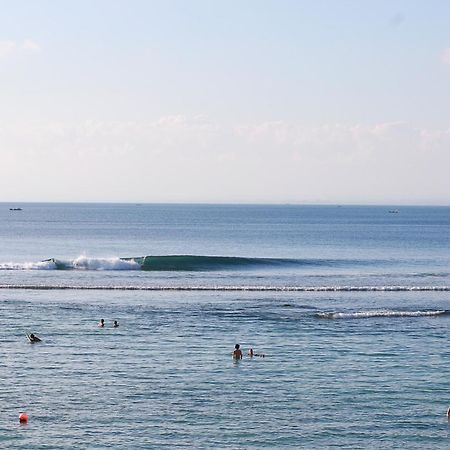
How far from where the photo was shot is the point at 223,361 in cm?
4006

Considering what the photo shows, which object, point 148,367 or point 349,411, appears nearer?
point 349,411

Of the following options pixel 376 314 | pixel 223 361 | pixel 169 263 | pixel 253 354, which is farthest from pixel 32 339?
pixel 169 263

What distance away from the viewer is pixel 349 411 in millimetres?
31922

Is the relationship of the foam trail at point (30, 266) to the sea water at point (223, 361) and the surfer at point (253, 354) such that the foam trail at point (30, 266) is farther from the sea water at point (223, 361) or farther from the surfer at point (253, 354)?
the surfer at point (253, 354)

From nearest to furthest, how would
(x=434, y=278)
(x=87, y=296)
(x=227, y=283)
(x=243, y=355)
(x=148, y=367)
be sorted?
1. (x=148, y=367)
2. (x=243, y=355)
3. (x=87, y=296)
4. (x=227, y=283)
5. (x=434, y=278)

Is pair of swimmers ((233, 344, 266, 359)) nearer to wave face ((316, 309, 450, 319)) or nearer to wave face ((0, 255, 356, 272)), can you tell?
wave face ((316, 309, 450, 319))

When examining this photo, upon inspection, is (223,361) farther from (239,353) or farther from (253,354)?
(253,354)

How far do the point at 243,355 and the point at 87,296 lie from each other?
2578 cm

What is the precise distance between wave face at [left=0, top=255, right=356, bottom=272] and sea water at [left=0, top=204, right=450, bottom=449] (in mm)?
7080

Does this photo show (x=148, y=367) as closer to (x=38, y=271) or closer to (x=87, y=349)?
(x=87, y=349)

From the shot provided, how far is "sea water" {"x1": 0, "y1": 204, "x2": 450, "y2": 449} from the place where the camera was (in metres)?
29.7

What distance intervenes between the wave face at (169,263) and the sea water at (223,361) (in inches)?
279

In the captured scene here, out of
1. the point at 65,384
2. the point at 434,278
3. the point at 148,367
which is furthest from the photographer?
the point at 434,278

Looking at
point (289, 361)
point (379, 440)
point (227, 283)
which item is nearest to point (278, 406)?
point (379, 440)
